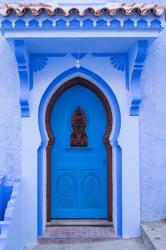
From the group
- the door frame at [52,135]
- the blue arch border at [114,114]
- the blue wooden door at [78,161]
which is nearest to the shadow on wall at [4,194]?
the blue arch border at [114,114]

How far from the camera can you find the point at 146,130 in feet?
16.9

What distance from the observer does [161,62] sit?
17.2ft

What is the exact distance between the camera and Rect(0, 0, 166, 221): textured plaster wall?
5.11 meters

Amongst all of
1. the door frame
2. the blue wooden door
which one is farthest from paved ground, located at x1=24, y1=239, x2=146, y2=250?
the blue wooden door

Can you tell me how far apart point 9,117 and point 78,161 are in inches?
54.6

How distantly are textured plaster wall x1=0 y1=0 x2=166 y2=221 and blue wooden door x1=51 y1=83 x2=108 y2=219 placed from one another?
0.70m

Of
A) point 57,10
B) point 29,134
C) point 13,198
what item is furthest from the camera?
point 29,134

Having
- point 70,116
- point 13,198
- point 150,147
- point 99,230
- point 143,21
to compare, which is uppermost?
point 143,21

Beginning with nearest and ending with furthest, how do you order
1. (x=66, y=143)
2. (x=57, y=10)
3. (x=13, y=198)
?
(x=57, y=10) → (x=13, y=198) → (x=66, y=143)

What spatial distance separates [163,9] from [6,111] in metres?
2.79

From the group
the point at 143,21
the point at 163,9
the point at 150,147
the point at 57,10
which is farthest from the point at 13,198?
the point at 163,9

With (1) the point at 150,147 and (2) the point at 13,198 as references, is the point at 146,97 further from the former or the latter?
(2) the point at 13,198

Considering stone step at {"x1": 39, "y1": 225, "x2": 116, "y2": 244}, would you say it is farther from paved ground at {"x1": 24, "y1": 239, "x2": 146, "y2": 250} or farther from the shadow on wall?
the shadow on wall

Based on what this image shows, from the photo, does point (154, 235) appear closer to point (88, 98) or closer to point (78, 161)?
point (78, 161)
